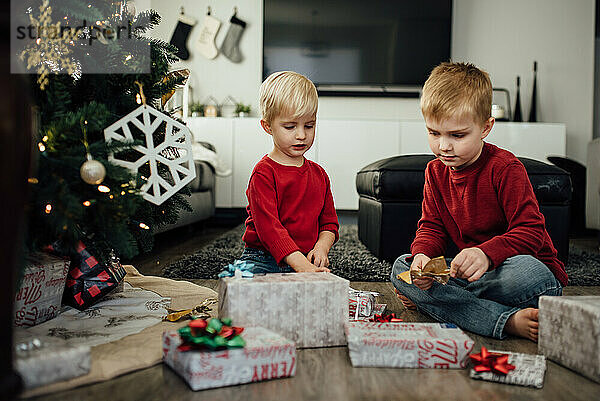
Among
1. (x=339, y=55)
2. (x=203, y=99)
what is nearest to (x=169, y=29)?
(x=203, y=99)

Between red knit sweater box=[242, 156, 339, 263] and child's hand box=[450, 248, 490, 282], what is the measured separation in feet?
1.15

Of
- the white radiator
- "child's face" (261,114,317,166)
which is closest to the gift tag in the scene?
"child's face" (261,114,317,166)

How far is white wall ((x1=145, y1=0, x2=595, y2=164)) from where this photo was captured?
427 cm

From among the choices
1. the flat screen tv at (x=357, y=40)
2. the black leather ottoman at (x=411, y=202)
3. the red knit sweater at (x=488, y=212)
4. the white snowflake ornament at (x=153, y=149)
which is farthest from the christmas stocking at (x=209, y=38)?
the white snowflake ornament at (x=153, y=149)

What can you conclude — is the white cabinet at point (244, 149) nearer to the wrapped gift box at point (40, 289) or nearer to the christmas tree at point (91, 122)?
the christmas tree at point (91, 122)

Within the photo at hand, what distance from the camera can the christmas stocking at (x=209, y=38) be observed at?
438 centimetres

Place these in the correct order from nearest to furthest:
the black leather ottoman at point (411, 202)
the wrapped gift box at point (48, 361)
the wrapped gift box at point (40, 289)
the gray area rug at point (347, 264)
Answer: the wrapped gift box at point (48, 361), the wrapped gift box at point (40, 289), the gray area rug at point (347, 264), the black leather ottoman at point (411, 202)

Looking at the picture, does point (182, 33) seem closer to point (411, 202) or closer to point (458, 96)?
point (411, 202)

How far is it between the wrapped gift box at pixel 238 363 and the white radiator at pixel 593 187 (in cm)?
278

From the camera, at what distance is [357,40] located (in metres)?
4.32

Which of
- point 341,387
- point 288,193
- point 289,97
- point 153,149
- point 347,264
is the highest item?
point 289,97

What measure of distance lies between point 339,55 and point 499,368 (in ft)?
12.2

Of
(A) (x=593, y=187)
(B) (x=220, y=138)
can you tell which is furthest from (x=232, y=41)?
(A) (x=593, y=187)

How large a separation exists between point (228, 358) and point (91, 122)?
0.47 meters
